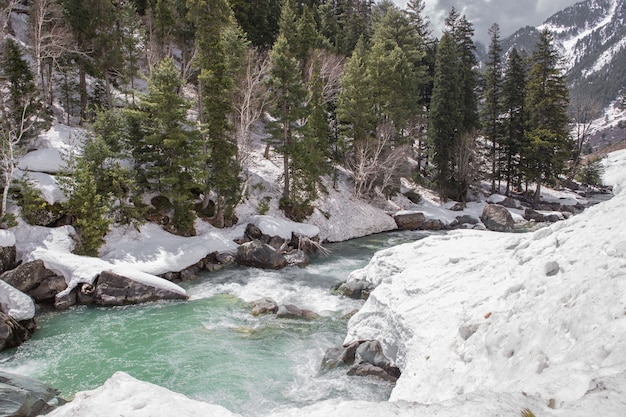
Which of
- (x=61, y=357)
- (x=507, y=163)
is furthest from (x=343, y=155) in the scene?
(x=61, y=357)

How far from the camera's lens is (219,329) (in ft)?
40.9

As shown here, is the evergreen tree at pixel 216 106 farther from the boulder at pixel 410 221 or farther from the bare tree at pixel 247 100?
the boulder at pixel 410 221

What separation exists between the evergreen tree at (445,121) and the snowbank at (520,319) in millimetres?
29644

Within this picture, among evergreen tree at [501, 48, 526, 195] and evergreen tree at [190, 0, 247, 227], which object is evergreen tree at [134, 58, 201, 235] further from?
evergreen tree at [501, 48, 526, 195]

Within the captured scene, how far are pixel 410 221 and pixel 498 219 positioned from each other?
23.0ft

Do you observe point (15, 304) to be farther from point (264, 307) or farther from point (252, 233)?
point (252, 233)

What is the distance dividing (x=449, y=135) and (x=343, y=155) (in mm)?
11956

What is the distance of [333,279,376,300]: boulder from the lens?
48.9 ft

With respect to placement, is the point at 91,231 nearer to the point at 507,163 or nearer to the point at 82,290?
the point at 82,290

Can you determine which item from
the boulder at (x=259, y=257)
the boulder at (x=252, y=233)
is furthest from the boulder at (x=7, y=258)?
the boulder at (x=252, y=233)

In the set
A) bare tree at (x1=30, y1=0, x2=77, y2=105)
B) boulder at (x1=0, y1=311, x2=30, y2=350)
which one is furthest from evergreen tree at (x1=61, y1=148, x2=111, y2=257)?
bare tree at (x1=30, y1=0, x2=77, y2=105)

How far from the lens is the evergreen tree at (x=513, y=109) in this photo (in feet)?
133

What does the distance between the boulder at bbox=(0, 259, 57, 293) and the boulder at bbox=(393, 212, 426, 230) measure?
2318 centimetres

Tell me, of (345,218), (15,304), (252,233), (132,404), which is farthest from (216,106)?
(132,404)
